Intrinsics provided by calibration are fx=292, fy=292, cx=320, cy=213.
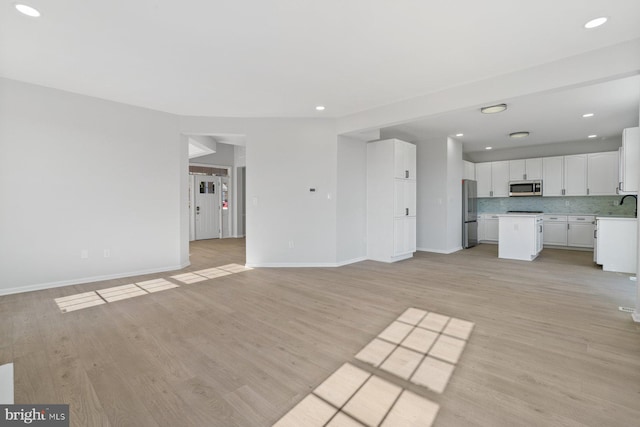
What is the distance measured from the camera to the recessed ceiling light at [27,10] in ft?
7.84

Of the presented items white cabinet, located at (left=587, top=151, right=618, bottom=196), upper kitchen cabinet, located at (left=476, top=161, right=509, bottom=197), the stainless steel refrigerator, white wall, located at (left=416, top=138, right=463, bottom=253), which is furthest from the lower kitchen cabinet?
white cabinet, located at (left=587, top=151, right=618, bottom=196)

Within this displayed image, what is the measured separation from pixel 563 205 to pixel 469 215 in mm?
2597

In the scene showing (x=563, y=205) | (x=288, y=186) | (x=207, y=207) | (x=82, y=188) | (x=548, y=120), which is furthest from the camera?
(x=207, y=207)

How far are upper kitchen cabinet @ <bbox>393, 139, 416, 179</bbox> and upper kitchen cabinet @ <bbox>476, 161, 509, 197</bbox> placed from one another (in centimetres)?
373

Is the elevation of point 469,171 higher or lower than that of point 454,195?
higher

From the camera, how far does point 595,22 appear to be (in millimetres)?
2604

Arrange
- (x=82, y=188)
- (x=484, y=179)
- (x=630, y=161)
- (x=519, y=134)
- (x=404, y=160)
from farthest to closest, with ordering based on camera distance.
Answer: (x=484, y=179)
(x=519, y=134)
(x=404, y=160)
(x=82, y=188)
(x=630, y=161)

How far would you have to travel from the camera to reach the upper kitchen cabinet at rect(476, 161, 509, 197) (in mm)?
8500

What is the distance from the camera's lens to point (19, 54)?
10.3ft

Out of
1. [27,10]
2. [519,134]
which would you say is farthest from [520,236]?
[27,10]

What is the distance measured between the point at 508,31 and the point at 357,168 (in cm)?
352

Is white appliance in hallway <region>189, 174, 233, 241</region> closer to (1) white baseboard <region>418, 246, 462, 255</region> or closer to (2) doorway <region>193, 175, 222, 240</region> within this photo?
(2) doorway <region>193, 175, 222, 240</region>

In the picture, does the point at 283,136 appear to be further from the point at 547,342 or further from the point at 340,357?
the point at 547,342

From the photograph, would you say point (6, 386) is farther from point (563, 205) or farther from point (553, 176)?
point (563, 205)
